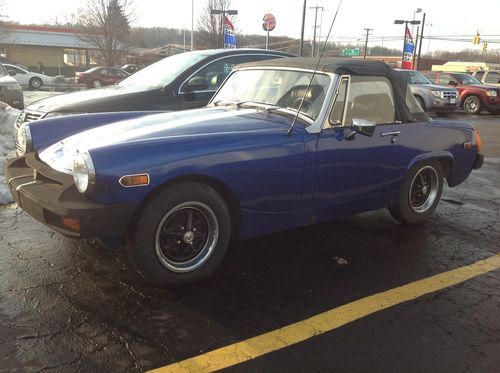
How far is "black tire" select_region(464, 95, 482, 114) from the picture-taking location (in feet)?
66.8

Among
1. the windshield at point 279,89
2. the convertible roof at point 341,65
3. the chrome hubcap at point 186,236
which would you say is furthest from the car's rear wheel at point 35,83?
the chrome hubcap at point 186,236

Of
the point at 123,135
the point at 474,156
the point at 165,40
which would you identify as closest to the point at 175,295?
the point at 123,135

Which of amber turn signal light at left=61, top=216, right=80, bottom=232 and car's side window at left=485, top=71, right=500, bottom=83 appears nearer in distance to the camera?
amber turn signal light at left=61, top=216, right=80, bottom=232

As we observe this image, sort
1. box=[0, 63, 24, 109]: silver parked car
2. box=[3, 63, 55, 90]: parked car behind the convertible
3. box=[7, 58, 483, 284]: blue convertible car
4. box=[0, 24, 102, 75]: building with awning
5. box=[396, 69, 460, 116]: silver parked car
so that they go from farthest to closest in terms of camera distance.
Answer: box=[0, 24, 102, 75]: building with awning < box=[3, 63, 55, 90]: parked car behind the convertible < box=[396, 69, 460, 116]: silver parked car < box=[0, 63, 24, 109]: silver parked car < box=[7, 58, 483, 284]: blue convertible car

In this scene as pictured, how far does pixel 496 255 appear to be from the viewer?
4.31 m

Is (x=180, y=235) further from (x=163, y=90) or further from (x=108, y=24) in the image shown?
(x=108, y=24)

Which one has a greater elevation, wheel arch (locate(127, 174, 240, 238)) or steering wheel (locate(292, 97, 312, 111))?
steering wheel (locate(292, 97, 312, 111))

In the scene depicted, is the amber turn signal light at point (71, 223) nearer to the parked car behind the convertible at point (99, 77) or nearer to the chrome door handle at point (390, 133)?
the chrome door handle at point (390, 133)

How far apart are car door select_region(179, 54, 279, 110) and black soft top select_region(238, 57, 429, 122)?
1.88 metres

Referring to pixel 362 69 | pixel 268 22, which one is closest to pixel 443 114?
pixel 268 22

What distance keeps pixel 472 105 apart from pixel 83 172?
2077 cm

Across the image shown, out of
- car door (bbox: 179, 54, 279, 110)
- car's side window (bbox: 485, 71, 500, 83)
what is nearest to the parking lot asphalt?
car door (bbox: 179, 54, 279, 110)

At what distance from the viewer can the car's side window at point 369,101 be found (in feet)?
13.9

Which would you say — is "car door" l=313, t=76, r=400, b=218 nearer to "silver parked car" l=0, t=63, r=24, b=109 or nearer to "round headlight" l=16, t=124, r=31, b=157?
"round headlight" l=16, t=124, r=31, b=157
